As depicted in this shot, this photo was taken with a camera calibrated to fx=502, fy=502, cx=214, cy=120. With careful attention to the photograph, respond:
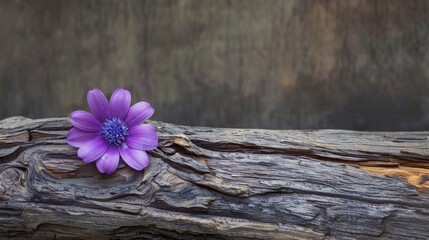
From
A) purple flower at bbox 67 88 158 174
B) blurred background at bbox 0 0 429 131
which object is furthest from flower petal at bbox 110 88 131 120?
blurred background at bbox 0 0 429 131

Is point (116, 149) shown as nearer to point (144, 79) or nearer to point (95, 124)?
point (95, 124)

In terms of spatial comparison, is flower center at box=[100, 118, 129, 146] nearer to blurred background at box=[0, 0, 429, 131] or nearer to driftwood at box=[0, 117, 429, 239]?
driftwood at box=[0, 117, 429, 239]

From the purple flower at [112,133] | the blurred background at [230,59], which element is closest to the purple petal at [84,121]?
the purple flower at [112,133]

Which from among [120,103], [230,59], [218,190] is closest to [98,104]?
[120,103]

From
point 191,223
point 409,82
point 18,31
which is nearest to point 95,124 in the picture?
point 191,223

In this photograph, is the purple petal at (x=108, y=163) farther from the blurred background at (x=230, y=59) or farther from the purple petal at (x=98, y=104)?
the blurred background at (x=230, y=59)

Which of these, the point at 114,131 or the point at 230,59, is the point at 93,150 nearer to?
the point at 114,131
